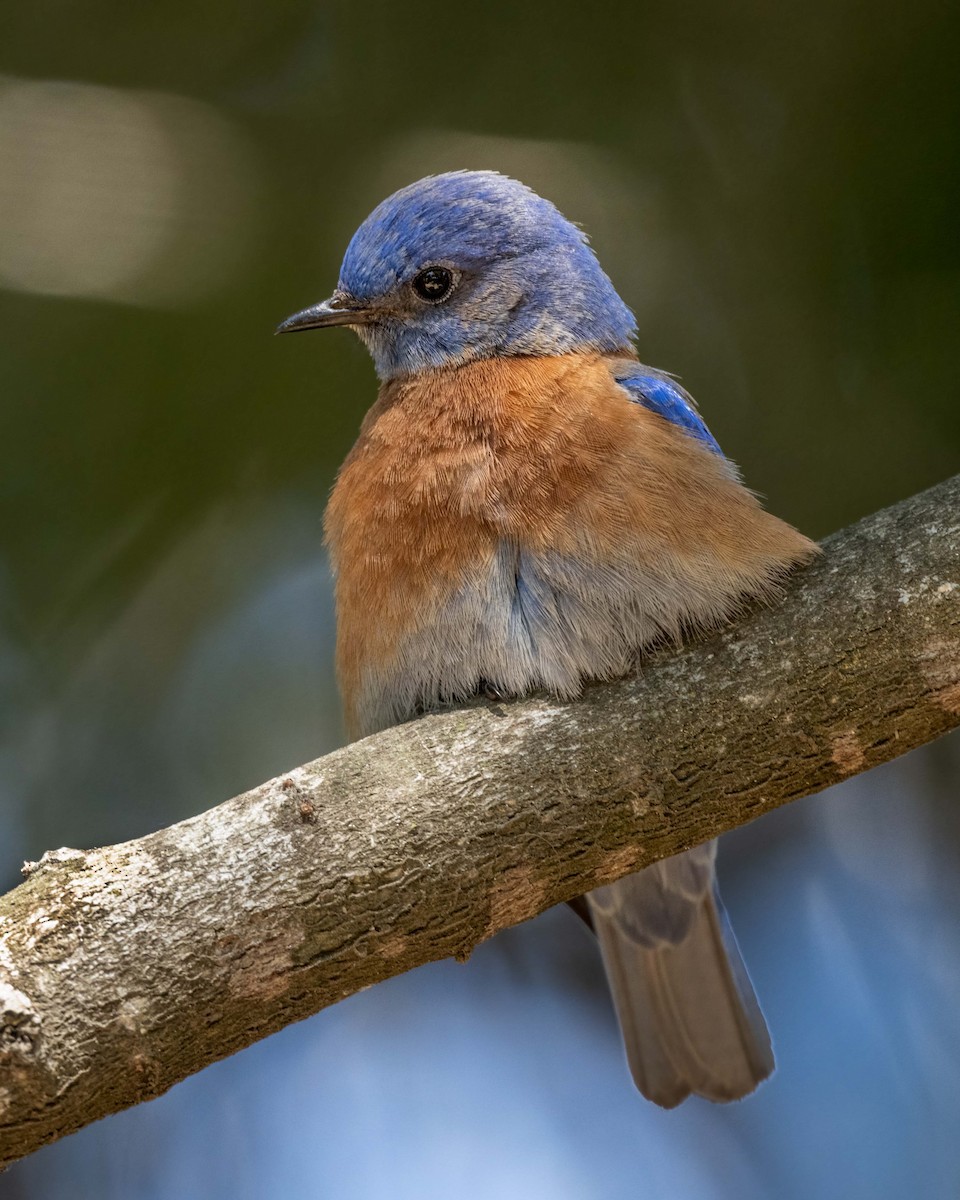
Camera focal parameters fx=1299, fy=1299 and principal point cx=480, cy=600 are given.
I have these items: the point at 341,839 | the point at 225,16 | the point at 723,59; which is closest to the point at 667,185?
the point at 723,59

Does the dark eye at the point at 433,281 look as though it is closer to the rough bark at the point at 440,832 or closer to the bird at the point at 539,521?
the bird at the point at 539,521

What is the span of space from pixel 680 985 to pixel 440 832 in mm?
1692

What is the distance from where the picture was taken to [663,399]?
351 centimetres

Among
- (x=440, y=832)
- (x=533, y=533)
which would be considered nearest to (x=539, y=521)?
(x=533, y=533)

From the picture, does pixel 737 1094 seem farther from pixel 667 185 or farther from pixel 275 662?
pixel 667 185

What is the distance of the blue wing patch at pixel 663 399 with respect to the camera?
137 inches

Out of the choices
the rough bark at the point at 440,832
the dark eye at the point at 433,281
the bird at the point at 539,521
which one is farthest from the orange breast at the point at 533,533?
the dark eye at the point at 433,281

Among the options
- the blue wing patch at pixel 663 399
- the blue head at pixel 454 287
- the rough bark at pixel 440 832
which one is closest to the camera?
the rough bark at pixel 440 832

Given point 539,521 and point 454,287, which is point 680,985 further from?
point 454,287

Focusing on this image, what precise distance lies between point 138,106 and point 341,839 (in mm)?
2921

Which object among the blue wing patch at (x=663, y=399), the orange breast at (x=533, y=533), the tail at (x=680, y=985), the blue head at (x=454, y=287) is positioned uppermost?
the blue head at (x=454, y=287)

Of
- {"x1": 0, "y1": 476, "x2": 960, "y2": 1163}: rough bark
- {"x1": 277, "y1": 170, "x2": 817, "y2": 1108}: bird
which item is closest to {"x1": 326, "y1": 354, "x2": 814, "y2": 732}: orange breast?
{"x1": 277, "y1": 170, "x2": 817, "y2": 1108}: bird

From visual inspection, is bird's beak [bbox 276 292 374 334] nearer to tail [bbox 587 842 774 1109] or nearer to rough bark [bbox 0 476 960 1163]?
rough bark [bbox 0 476 960 1163]

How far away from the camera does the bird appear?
3.04 m
